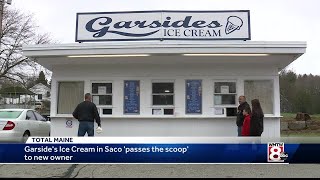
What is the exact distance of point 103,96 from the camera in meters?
12.1

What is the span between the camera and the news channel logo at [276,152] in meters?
7.47

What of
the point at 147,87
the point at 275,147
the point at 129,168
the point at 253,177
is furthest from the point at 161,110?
the point at 275,147

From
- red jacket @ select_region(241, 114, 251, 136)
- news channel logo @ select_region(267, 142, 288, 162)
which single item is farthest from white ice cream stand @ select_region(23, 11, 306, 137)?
news channel logo @ select_region(267, 142, 288, 162)

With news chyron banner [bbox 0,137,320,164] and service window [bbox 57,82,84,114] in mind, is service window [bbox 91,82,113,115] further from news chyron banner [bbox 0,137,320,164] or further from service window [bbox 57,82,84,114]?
news chyron banner [bbox 0,137,320,164]

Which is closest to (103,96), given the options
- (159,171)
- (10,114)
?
(159,171)

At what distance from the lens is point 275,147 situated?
7465 millimetres

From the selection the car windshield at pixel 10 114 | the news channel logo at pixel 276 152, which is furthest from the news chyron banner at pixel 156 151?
the car windshield at pixel 10 114

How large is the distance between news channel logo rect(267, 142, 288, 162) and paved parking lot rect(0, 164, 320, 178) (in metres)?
1.24

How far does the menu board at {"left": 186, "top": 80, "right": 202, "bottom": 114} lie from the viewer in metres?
11.8

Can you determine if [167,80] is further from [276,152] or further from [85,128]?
[276,152]

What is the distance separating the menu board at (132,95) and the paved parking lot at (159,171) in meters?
2.60

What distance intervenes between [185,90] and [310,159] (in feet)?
16.6

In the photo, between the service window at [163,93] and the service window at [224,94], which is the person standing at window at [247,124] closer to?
the service window at [224,94]

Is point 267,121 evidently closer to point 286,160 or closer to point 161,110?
point 161,110
